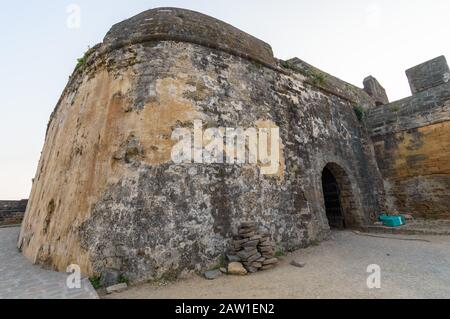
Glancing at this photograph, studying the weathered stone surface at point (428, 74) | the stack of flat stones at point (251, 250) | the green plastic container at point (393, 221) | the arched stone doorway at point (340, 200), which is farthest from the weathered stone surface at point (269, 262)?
the weathered stone surface at point (428, 74)

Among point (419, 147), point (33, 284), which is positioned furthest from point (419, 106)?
point (33, 284)

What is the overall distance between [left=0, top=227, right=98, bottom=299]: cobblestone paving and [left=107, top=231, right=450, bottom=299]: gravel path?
0.54m

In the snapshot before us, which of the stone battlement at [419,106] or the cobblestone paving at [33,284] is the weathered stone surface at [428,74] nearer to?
the stone battlement at [419,106]

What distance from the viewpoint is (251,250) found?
4012 mm

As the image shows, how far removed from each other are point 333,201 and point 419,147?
133 inches

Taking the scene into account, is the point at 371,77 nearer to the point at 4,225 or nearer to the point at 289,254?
the point at 289,254

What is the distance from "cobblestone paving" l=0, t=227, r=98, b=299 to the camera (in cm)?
298

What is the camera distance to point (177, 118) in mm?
4500

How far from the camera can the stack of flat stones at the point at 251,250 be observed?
3889 millimetres

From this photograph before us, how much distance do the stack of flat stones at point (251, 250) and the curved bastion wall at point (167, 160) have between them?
0.73 feet

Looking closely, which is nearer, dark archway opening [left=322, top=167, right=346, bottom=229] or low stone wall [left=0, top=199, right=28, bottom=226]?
dark archway opening [left=322, top=167, right=346, bottom=229]

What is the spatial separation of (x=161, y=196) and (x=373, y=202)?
23.5ft

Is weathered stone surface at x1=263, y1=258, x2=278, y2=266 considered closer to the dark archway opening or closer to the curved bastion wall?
the curved bastion wall

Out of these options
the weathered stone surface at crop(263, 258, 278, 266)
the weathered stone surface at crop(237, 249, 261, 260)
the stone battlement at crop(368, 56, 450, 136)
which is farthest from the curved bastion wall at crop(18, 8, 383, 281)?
the stone battlement at crop(368, 56, 450, 136)
